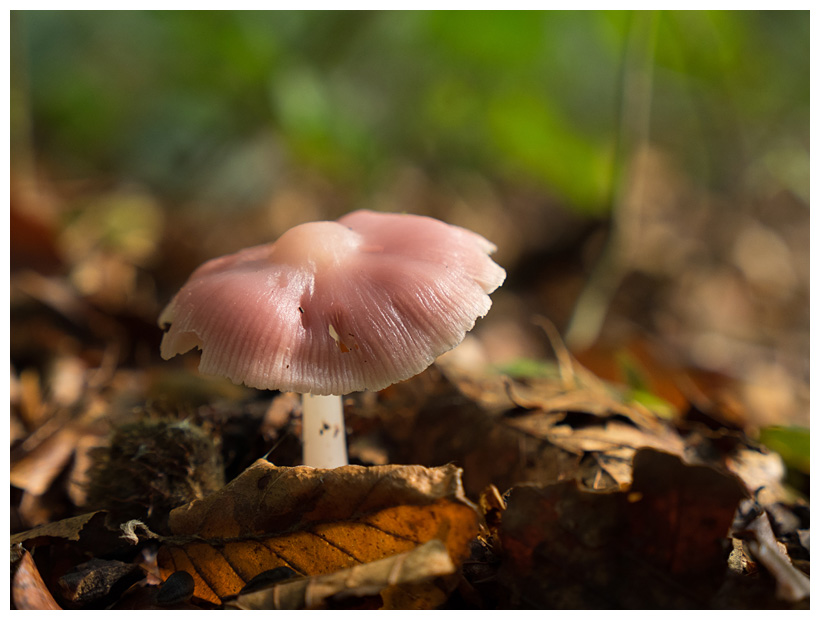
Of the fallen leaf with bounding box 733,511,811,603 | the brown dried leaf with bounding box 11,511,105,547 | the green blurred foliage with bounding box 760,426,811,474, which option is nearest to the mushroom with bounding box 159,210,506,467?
the brown dried leaf with bounding box 11,511,105,547

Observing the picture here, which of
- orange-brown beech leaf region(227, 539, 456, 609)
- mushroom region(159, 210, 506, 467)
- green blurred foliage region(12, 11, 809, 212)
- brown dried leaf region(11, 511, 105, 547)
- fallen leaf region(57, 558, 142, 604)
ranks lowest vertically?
fallen leaf region(57, 558, 142, 604)

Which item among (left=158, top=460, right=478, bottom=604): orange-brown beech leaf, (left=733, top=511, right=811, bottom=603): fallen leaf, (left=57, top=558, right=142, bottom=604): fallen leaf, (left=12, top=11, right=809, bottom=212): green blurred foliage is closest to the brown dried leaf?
(left=57, top=558, right=142, bottom=604): fallen leaf

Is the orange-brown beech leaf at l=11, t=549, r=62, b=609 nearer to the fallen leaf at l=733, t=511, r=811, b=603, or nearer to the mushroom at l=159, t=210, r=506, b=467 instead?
the mushroom at l=159, t=210, r=506, b=467

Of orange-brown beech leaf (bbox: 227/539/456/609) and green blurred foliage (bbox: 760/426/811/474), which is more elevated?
orange-brown beech leaf (bbox: 227/539/456/609)

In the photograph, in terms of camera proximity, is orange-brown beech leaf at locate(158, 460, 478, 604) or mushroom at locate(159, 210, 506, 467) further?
mushroom at locate(159, 210, 506, 467)

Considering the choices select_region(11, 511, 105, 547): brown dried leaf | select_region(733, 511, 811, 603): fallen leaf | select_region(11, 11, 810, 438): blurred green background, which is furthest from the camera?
select_region(11, 11, 810, 438): blurred green background

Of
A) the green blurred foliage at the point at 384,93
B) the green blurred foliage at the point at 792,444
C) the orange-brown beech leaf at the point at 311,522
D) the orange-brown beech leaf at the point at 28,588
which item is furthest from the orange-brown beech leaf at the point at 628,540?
the green blurred foliage at the point at 384,93

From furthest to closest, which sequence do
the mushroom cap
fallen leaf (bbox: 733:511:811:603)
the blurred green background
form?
1. the blurred green background
2. the mushroom cap
3. fallen leaf (bbox: 733:511:811:603)

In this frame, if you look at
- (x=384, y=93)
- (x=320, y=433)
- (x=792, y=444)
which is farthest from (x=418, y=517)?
(x=384, y=93)

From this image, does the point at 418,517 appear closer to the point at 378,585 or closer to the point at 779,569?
the point at 378,585
